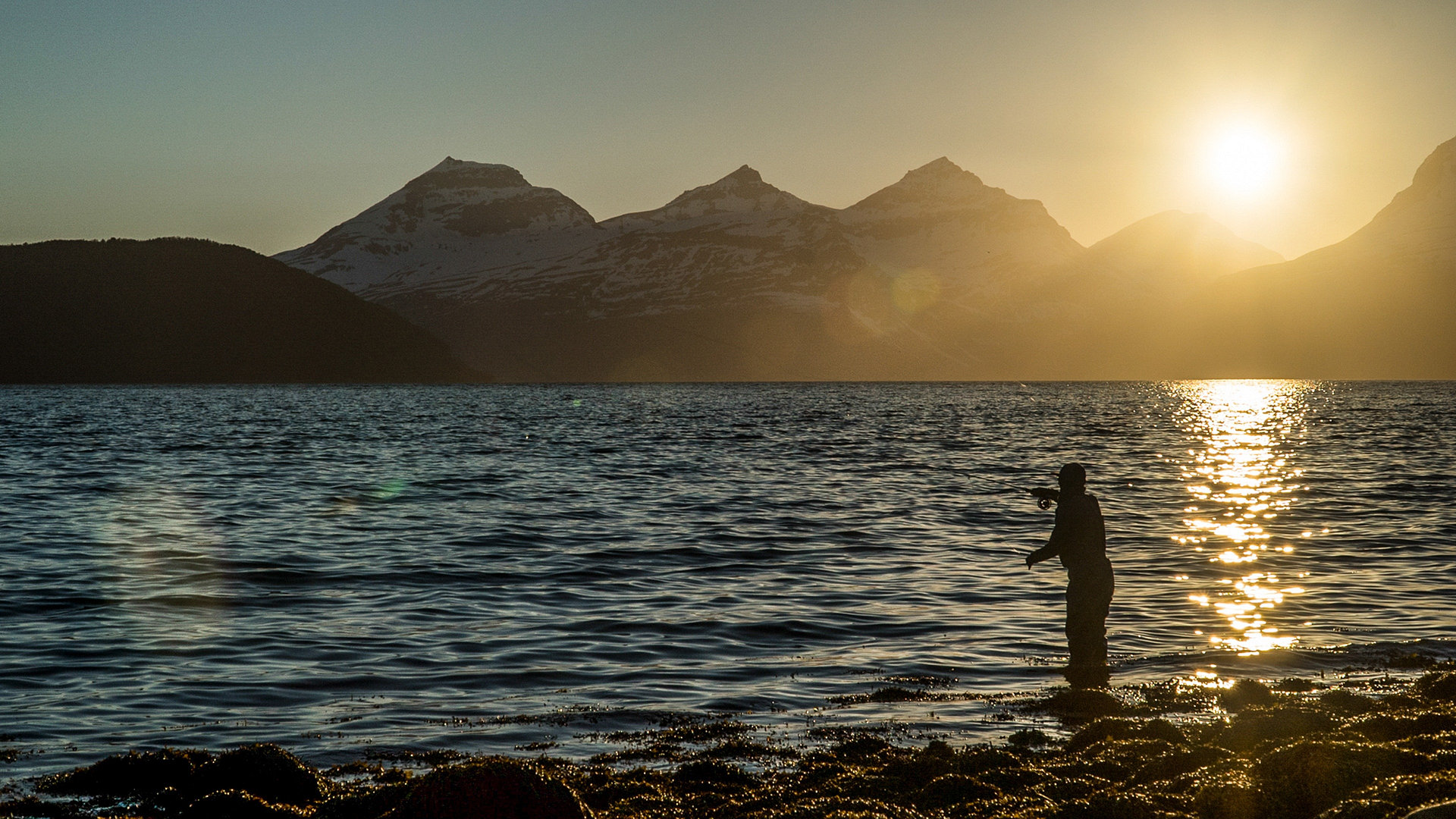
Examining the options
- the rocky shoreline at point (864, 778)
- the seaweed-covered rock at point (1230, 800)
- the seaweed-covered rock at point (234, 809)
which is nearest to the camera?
the rocky shoreline at point (864, 778)

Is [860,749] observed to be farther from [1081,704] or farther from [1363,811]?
[1363,811]

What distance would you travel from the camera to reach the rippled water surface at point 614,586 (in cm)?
1141

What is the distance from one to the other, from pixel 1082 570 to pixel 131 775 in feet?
30.1

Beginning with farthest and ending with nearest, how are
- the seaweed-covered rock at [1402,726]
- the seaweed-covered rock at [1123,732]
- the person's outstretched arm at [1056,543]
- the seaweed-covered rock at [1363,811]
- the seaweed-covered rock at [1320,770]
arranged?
the person's outstretched arm at [1056,543], the seaweed-covered rock at [1123,732], the seaweed-covered rock at [1402,726], the seaweed-covered rock at [1320,770], the seaweed-covered rock at [1363,811]

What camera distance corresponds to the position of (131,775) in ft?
27.7

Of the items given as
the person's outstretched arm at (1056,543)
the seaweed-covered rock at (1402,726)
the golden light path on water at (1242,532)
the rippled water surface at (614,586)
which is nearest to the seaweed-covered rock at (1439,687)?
the seaweed-covered rock at (1402,726)

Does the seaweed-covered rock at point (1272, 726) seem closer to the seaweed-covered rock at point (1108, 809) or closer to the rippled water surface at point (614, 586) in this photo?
the seaweed-covered rock at point (1108, 809)

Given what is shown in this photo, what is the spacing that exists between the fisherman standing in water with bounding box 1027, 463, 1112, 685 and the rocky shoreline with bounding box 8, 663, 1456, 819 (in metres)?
2.10

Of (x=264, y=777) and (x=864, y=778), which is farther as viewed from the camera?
(x=864, y=778)

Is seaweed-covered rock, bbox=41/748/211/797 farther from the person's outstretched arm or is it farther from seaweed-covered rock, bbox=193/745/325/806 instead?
the person's outstretched arm

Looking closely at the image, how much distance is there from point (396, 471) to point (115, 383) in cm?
17221

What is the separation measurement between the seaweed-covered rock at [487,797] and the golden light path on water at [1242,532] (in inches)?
397

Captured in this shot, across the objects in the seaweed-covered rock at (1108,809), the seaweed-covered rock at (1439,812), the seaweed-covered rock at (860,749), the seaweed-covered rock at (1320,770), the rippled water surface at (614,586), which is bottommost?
the rippled water surface at (614,586)

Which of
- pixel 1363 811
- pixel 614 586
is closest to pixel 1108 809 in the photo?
pixel 1363 811
